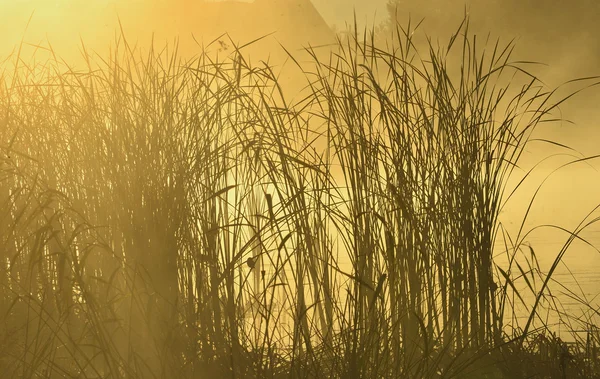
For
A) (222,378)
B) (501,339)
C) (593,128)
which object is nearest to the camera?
(222,378)

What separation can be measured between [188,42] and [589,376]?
68.9ft

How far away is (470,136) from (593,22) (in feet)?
60.3

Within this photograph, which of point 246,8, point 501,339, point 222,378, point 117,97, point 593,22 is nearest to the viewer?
point 222,378

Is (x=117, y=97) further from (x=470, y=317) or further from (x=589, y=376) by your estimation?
(x=589, y=376)

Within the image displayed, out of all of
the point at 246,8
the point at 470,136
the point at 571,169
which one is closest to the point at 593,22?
the point at 571,169

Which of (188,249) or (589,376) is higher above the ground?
(188,249)

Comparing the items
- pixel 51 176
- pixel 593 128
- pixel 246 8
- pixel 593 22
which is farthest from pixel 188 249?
pixel 593 128

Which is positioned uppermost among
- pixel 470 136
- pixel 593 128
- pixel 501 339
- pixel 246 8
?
pixel 246 8

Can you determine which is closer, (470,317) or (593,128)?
(470,317)

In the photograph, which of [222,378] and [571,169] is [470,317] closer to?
→ [222,378]

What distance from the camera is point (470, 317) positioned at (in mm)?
1749

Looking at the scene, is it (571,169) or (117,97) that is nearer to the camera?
(117,97)

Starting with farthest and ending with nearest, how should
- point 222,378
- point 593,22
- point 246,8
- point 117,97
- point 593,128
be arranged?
point 593,128
point 246,8
point 593,22
point 117,97
point 222,378

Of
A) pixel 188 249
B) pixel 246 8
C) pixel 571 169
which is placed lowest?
pixel 188 249
